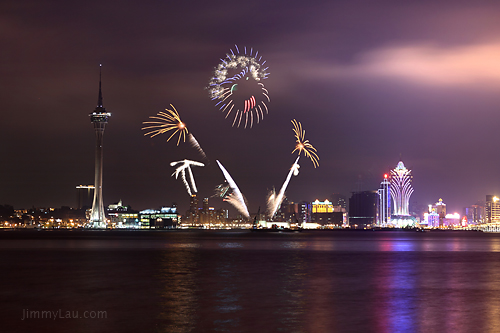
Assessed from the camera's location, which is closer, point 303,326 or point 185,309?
point 303,326

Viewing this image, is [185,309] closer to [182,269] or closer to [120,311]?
[120,311]

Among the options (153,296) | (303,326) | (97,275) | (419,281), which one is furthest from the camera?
(97,275)

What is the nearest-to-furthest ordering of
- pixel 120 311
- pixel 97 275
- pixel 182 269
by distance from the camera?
1. pixel 120 311
2. pixel 97 275
3. pixel 182 269

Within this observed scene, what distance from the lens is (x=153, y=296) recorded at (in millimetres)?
38906

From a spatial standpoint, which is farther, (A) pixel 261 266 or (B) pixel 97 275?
(A) pixel 261 266

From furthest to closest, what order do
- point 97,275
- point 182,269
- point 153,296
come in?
1. point 182,269
2. point 97,275
3. point 153,296

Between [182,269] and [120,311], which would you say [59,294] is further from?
[182,269]

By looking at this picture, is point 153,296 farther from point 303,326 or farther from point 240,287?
point 303,326

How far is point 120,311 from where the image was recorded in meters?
32.7

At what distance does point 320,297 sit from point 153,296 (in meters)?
11.6

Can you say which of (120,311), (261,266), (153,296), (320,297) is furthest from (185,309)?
(261,266)

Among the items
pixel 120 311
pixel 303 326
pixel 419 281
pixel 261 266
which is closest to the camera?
pixel 303 326

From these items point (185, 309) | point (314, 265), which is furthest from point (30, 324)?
A: point (314, 265)

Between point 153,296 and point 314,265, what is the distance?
33820mm
